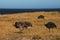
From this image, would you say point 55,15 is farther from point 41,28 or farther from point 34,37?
point 34,37

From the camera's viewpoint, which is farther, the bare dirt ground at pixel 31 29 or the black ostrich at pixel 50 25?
the black ostrich at pixel 50 25

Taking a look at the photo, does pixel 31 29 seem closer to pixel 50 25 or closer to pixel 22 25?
pixel 22 25

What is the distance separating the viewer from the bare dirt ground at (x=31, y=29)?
23.8 meters

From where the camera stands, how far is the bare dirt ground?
23.8 meters

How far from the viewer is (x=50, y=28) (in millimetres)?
26344

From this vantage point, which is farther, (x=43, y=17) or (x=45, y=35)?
(x=43, y=17)

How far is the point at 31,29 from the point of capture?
26125 mm

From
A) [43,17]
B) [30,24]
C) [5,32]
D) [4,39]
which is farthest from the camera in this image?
[43,17]

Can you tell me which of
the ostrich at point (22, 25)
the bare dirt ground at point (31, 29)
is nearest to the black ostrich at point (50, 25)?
the bare dirt ground at point (31, 29)

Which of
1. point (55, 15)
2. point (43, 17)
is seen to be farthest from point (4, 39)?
point (55, 15)

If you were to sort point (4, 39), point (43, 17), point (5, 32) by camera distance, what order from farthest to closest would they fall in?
point (43, 17), point (5, 32), point (4, 39)

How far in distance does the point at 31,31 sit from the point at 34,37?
2.04m

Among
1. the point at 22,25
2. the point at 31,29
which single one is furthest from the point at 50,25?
the point at 22,25

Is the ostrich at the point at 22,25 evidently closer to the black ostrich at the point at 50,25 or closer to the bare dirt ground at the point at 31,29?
the bare dirt ground at the point at 31,29
